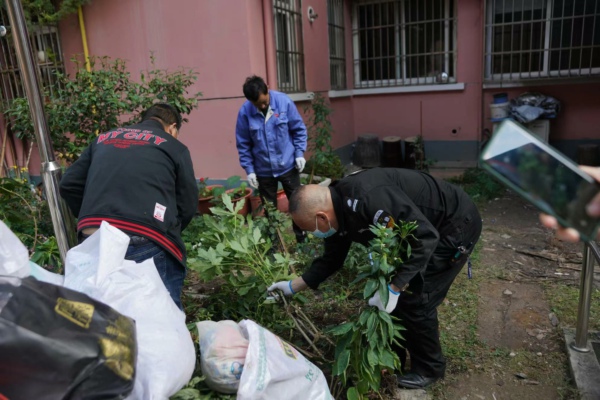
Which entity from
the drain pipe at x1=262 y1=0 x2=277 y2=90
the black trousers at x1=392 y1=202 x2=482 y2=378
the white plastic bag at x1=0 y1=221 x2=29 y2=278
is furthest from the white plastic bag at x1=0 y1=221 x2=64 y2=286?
the drain pipe at x1=262 y1=0 x2=277 y2=90

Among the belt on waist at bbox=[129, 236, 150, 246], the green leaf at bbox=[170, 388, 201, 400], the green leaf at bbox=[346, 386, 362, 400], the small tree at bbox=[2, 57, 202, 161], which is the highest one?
the small tree at bbox=[2, 57, 202, 161]

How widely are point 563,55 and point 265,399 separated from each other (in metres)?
8.09

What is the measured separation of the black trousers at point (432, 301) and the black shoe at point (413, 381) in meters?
0.03

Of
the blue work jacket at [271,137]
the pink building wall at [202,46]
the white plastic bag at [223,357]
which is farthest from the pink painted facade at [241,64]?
the white plastic bag at [223,357]

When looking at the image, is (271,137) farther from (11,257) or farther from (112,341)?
(112,341)

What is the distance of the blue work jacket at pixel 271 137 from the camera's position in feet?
16.0

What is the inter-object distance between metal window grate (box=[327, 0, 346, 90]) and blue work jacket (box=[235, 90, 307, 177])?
146 inches

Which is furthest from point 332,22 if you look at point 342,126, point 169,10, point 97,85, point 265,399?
point 265,399

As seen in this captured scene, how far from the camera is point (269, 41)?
6.17 m

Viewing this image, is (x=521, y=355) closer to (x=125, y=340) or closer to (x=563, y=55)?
(x=125, y=340)

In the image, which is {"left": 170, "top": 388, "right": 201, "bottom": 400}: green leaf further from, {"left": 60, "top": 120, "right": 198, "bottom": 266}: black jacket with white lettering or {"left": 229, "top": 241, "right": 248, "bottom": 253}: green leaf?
{"left": 229, "top": 241, "right": 248, "bottom": 253}: green leaf

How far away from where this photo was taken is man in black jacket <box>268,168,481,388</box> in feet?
7.59

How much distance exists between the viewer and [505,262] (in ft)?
14.9

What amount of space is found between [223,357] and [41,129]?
1.31m
